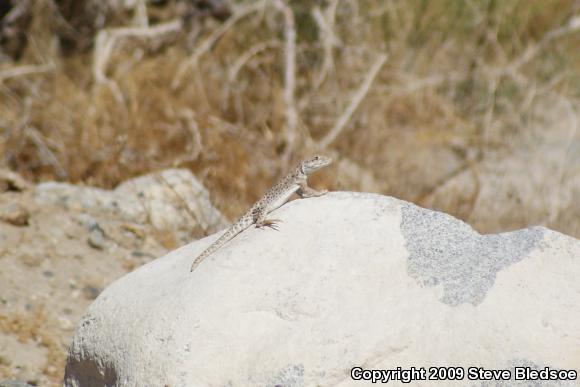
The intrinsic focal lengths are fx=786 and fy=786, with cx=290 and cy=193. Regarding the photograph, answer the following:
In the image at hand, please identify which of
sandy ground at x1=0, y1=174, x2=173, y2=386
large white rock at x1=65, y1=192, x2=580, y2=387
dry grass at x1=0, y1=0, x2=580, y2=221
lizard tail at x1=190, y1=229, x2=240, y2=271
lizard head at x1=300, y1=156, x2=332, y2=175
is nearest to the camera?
large white rock at x1=65, y1=192, x2=580, y2=387

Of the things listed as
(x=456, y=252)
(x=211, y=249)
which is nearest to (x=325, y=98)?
(x=211, y=249)

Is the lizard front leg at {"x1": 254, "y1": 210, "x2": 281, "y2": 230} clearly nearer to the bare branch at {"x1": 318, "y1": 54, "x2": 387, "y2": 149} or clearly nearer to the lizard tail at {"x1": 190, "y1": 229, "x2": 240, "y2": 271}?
the lizard tail at {"x1": 190, "y1": 229, "x2": 240, "y2": 271}

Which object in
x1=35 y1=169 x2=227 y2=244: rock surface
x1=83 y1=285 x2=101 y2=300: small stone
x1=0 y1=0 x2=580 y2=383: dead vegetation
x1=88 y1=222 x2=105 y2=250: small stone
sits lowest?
x1=83 y1=285 x2=101 y2=300: small stone

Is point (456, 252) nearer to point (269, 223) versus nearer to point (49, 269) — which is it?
point (269, 223)

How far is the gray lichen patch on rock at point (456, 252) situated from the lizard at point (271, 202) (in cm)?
68

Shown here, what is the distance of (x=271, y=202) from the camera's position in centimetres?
434

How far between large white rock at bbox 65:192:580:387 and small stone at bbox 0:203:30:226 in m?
2.86

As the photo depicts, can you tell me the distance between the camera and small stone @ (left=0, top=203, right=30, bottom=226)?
620cm

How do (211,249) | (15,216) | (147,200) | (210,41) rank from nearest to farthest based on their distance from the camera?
(211,249), (15,216), (147,200), (210,41)

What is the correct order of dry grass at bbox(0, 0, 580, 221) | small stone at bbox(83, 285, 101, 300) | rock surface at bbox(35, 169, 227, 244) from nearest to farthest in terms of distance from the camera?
small stone at bbox(83, 285, 101, 300) < rock surface at bbox(35, 169, 227, 244) < dry grass at bbox(0, 0, 580, 221)

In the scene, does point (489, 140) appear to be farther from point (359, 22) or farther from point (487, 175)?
point (359, 22)

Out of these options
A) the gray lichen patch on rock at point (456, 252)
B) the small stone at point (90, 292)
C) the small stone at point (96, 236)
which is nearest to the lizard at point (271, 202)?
the gray lichen patch on rock at point (456, 252)

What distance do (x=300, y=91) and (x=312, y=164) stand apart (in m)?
4.25

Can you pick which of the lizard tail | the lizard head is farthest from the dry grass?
the lizard tail
